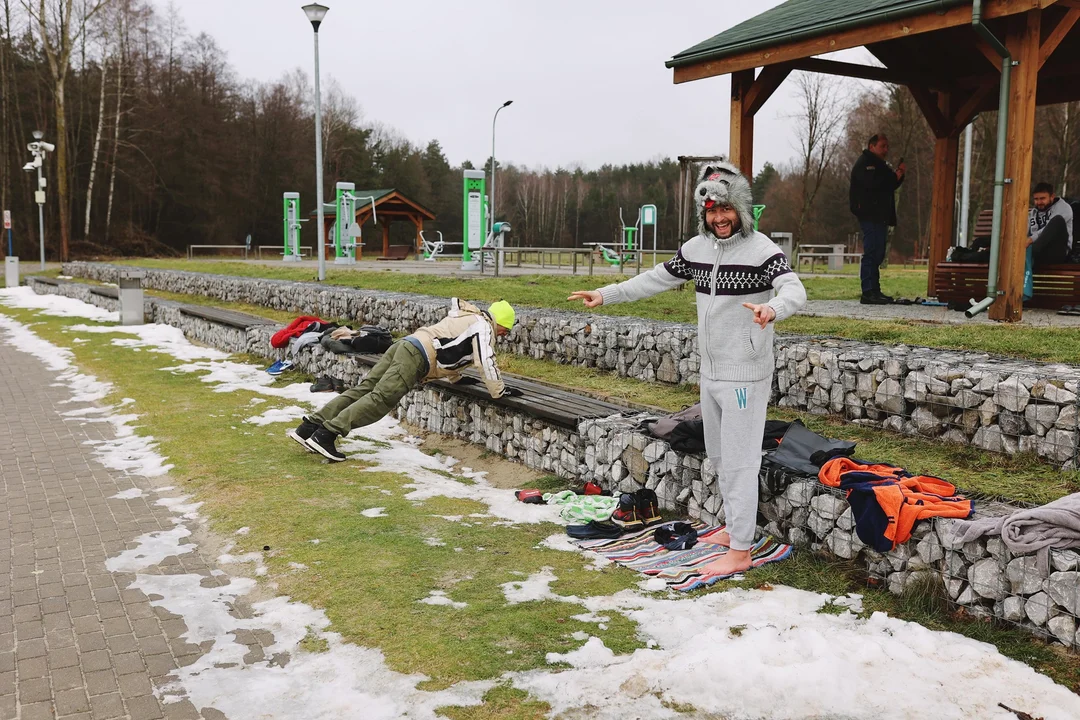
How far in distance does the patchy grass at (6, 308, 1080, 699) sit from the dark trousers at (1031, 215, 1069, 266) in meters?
6.42

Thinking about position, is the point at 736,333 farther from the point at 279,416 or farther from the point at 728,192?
the point at 279,416

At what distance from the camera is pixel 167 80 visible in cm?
5453

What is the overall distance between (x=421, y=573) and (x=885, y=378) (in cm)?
323

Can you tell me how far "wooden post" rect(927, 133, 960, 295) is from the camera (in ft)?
37.0

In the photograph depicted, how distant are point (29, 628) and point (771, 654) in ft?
10.3

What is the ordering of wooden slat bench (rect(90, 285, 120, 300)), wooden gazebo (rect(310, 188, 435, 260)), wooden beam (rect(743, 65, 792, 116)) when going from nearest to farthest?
wooden beam (rect(743, 65, 792, 116)), wooden slat bench (rect(90, 285, 120, 300)), wooden gazebo (rect(310, 188, 435, 260))

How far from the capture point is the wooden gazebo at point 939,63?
8055 millimetres

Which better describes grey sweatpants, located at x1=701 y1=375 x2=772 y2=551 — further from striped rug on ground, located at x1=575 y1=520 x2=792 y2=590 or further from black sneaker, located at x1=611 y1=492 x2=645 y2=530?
black sneaker, located at x1=611 y1=492 x2=645 y2=530

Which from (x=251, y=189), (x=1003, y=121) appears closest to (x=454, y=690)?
(x=1003, y=121)

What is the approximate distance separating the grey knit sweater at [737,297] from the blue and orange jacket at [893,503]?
67cm

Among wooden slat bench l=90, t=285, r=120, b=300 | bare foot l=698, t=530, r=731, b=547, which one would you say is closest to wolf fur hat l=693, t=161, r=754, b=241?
bare foot l=698, t=530, r=731, b=547

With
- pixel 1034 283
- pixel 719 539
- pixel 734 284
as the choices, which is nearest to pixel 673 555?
pixel 719 539

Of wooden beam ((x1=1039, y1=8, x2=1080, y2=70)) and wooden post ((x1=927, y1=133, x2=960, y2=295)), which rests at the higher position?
wooden beam ((x1=1039, y1=8, x2=1080, y2=70))

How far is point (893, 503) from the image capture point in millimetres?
3844
